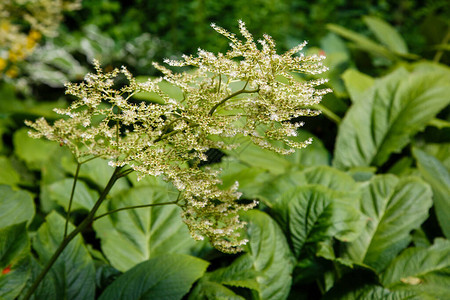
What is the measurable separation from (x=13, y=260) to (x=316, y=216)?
1025 millimetres

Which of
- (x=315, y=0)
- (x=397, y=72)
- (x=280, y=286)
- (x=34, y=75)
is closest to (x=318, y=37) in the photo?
(x=315, y=0)

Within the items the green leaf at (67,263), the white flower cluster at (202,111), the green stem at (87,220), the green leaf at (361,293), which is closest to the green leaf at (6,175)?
the green leaf at (67,263)

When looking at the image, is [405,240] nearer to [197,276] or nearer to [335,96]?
[197,276]

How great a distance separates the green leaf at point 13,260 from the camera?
1247 millimetres

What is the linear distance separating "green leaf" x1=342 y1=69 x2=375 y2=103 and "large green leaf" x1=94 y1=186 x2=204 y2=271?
1.35 meters

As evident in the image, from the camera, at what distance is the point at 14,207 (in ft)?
5.00

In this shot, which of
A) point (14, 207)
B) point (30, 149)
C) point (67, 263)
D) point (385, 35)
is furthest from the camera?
point (385, 35)

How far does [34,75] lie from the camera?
4047 millimetres

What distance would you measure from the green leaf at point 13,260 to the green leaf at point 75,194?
1.28ft

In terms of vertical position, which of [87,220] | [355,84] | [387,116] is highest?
[355,84]

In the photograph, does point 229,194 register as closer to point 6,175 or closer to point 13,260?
point 13,260

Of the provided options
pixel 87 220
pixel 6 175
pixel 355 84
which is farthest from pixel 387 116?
pixel 6 175

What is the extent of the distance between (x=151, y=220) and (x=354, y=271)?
783 mm

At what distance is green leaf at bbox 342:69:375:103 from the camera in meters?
2.53
